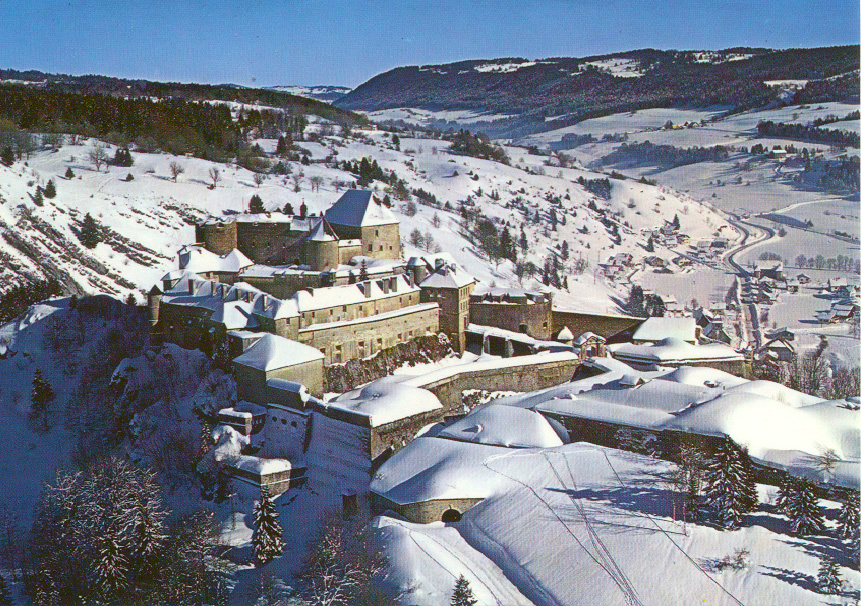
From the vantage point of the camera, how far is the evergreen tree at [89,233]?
2335 inches

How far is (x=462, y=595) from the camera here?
22688mm

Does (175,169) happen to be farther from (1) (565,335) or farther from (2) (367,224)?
(1) (565,335)

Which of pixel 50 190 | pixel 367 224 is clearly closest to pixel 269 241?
pixel 367 224

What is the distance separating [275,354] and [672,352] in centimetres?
2144

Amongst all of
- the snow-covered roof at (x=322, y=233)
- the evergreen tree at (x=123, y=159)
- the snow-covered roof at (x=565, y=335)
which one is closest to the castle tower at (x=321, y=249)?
the snow-covered roof at (x=322, y=233)

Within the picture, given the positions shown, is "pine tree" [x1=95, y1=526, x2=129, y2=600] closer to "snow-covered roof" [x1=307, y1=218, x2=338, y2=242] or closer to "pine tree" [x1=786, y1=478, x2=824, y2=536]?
"snow-covered roof" [x1=307, y1=218, x2=338, y2=242]

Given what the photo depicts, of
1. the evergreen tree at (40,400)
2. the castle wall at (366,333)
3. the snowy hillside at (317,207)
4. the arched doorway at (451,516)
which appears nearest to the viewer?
the arched doorway at (451,516)

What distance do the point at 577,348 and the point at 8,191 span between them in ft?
149

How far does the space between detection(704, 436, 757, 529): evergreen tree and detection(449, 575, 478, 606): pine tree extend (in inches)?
352

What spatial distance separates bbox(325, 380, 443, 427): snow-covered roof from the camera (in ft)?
113

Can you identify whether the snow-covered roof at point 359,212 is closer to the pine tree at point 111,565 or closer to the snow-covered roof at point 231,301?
the snow-covered roof at point 231,301

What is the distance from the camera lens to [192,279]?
43094 millimetres

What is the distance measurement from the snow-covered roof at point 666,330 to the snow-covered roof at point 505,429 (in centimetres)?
1442

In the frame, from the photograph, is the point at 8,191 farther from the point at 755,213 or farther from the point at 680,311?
the point at 755,213
